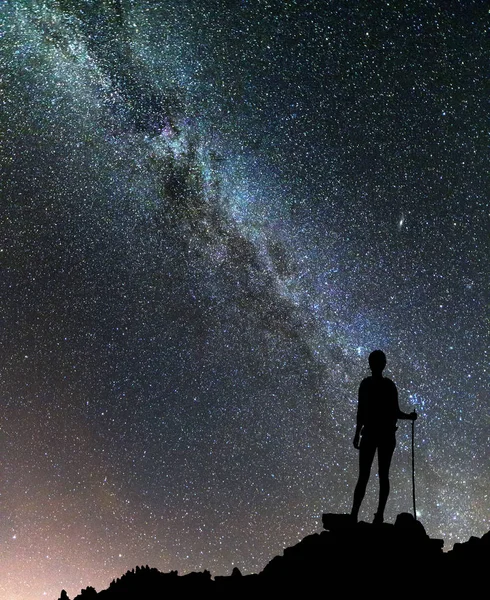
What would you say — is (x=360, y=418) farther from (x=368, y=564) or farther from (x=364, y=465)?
(x=368, y=564)

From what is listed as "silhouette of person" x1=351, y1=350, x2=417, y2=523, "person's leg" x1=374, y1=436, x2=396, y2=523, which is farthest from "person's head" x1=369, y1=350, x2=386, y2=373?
"person's leg" x1=374, y1=436, x2=396, y2=523

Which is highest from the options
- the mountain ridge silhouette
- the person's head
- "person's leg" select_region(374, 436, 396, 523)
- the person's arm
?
the person's head

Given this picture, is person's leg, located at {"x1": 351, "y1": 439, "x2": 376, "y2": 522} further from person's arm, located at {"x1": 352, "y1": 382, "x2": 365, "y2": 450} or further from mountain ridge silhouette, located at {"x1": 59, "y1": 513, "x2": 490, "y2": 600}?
mountain ridge silhouette, located at {"x1": 59, "y1": 513, "x2": 490, "y2": 600}

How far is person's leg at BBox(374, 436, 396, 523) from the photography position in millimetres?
6820

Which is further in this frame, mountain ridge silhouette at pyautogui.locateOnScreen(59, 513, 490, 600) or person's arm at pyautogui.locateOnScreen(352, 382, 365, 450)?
person's arm at pyautogui.locateOnScreen(352, 382, 365, 450)

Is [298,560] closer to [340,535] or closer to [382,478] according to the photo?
[340,535]

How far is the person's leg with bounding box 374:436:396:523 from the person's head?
1.00m

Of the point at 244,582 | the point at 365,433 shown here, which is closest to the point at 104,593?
the point at 244,582

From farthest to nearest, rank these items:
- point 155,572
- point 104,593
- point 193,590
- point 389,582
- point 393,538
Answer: point 155,572 → point 104,593 → point 193,590 → point 393,538 → point 389,582

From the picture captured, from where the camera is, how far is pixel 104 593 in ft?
30.2

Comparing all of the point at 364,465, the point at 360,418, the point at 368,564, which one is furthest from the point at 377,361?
the point at 368,564

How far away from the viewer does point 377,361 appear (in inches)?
264

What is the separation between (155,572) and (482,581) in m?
6.38

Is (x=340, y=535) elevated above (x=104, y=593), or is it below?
above
